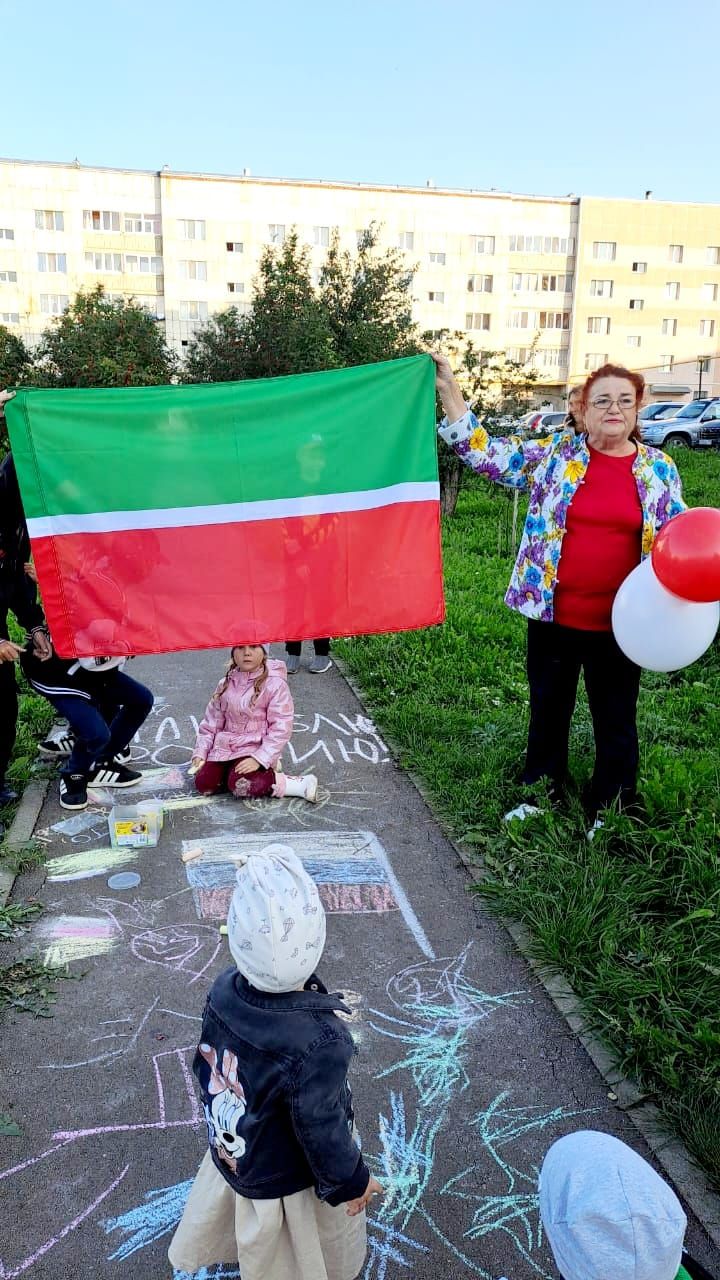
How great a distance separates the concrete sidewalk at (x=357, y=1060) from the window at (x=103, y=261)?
5106 cm

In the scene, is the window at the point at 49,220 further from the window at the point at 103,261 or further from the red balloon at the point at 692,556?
the red balloon at the point at 692,556

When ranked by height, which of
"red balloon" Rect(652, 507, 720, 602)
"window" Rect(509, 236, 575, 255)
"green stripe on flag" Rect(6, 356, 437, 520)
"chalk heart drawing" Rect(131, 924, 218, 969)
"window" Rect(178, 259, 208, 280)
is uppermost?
"window" Rect(509, 236, 575, 255)

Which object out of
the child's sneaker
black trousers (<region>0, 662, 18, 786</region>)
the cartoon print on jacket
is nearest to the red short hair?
the cartoon print on jacket

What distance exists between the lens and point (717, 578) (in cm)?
286

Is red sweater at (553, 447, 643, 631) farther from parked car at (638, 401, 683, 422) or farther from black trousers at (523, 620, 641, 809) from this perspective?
parked car at (638, 401, 683, 422)

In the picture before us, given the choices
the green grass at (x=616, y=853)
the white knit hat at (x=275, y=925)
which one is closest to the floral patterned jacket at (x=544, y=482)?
the green grass at (x=616, y=853)

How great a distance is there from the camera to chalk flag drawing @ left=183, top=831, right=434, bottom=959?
3.64 m

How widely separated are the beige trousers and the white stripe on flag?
2546 millimetres

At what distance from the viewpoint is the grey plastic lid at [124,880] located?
12.5 ft

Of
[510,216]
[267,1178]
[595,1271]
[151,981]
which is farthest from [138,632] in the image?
[510,216]

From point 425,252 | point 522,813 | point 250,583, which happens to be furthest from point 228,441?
point 425,252

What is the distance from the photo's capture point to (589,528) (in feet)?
12.0

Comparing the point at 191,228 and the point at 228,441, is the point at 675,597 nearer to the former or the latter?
the point at 228,441

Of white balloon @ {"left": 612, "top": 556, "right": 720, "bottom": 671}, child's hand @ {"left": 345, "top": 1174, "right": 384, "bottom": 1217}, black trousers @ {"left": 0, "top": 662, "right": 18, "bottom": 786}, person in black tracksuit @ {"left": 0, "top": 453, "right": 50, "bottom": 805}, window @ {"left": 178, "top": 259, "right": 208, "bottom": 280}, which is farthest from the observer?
window @ {"left": 178, "top": 259, "right": 208, "bottom": 280}
